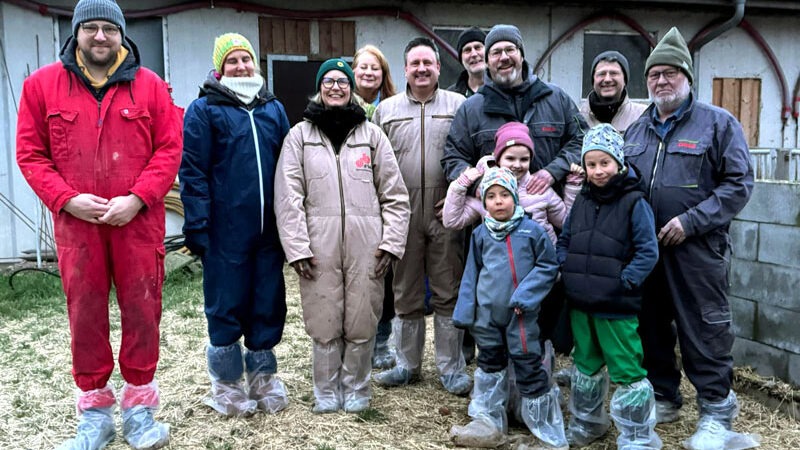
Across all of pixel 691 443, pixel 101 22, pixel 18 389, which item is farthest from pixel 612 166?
pixel 18 389

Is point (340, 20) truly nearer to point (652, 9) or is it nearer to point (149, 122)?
point (652, 9)

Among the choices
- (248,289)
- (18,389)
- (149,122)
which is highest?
(149,122)

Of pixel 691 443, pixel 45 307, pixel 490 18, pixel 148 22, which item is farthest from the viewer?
pixel 490 18

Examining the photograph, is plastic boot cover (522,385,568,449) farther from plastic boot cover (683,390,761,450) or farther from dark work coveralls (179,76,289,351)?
dark work coveralls (179,76,289,351)

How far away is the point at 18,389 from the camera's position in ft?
14.7

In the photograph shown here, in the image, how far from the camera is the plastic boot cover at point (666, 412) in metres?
3.94

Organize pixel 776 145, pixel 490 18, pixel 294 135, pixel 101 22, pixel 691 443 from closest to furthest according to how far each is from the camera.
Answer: pixel 101 22, pixel 691 443, pixel 294 135, pixel 490 18, pixel 776 145

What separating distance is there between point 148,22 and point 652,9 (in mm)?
7216

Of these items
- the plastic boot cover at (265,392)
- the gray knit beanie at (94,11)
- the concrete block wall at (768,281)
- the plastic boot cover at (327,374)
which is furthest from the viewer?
the concrete block wall at (768,281)

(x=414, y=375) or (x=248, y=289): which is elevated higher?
(x=248, y=289)

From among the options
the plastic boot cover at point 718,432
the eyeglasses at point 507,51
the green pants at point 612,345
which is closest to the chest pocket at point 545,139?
the eyeglasses at point 507,51

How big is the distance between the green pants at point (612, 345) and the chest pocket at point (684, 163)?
2.59 feet

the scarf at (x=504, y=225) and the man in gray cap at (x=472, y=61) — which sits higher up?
the man in gray cap at (x=472, y=61)

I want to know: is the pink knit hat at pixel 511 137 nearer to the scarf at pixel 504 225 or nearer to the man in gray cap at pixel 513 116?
the man in gray cap at pixel 513 116
